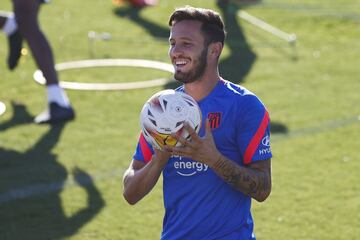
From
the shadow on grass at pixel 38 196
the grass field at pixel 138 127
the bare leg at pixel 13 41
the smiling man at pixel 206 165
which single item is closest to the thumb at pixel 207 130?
the smiling man at pixel 206 165

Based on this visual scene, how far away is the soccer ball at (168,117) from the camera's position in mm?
4188

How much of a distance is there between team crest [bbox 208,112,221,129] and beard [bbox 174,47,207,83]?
0.75 feet

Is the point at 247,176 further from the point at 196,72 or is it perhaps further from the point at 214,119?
the point at 196,72

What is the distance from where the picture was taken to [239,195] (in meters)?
4.65

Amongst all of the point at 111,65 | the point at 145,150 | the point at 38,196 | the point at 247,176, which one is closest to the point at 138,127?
the point at 38,196

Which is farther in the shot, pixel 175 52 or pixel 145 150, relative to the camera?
pixel 145 150

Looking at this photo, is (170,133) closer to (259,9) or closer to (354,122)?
(354,122)

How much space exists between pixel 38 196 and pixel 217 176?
353cm

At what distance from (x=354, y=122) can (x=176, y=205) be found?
5609mm

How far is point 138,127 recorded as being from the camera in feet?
32.0

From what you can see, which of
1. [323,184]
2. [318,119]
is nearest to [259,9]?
[318,119]

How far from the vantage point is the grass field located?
7.24 meters

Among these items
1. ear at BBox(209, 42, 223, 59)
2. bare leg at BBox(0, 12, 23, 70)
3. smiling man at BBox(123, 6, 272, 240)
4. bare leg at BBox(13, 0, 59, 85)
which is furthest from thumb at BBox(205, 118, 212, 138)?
bare leg at BBox(0, 12, 23, 70)

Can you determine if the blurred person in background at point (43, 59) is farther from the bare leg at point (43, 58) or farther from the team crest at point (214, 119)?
the team crest at point (214, 119)
